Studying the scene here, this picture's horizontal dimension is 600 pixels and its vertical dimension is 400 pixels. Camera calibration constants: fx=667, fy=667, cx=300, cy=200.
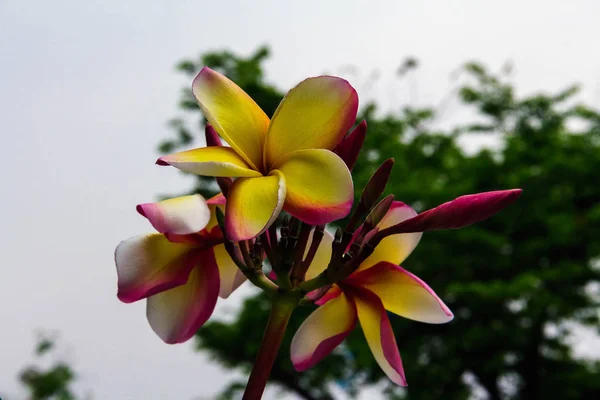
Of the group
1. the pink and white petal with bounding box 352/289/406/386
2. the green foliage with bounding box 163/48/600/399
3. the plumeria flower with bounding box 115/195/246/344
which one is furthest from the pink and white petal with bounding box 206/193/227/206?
the green foliage with bounding box 163/48/600/399

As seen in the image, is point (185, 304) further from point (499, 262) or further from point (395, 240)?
point (499, 262)

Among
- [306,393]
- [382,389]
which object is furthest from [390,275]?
[306,393]

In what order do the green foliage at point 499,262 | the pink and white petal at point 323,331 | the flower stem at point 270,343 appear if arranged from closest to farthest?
the flower stem at point 270,343, the pink and white petal at point 323,331, the green foliage at point 499,262

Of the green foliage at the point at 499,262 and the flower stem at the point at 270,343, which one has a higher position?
the flower stem at the point at 270,343

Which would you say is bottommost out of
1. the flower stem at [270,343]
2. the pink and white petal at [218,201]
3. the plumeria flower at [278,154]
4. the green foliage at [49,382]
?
the green foliage at [49,382]

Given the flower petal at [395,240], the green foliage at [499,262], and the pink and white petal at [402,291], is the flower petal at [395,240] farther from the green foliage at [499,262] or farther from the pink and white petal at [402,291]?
the green foliage at [499,262]

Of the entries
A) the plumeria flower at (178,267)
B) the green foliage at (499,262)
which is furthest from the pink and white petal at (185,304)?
the green foliage at (499,262)

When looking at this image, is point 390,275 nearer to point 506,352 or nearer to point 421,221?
point 421,221

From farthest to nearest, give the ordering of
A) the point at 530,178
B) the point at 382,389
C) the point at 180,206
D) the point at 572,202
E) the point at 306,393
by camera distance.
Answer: the point at 306,393 < the point at 382,389 < the point at 572,202 < the point at 530,178 < the point at 180,206
